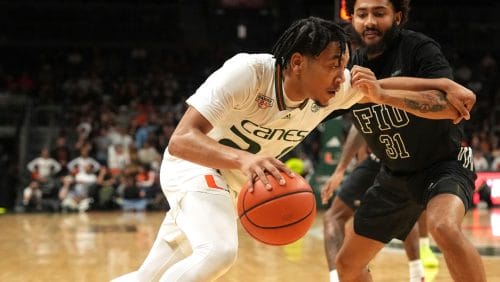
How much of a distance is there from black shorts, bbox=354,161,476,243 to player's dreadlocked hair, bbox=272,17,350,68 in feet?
3.72

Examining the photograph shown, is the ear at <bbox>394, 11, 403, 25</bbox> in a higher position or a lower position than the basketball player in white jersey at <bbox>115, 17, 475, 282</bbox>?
higher

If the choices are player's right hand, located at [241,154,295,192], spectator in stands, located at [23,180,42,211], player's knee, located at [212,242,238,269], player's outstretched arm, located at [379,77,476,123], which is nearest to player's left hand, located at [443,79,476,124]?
player's outstretched arm, located at [379,77,476,123]

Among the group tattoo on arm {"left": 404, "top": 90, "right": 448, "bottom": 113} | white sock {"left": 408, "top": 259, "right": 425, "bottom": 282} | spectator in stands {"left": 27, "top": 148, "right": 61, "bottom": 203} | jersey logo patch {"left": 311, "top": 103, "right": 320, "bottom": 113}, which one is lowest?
spectator in stands {"left": 27, "top": 148, "right": 61, "bottom": 203}

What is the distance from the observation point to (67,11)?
2373cm

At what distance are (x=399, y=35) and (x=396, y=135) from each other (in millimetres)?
626

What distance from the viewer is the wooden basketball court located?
23.7 feet

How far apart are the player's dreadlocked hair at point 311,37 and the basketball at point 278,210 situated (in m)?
0.66

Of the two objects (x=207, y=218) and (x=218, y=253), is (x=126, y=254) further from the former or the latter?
(x=218, y=253)

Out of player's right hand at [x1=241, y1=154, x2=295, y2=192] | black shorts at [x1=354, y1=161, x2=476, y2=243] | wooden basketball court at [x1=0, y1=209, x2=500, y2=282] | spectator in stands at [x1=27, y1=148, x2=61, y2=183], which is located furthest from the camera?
spectator in stands at [x1=27, y1=148, x2=61, y2=183]

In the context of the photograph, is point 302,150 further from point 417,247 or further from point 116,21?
point 417,247

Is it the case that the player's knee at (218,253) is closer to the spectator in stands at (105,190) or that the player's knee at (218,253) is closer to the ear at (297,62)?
the ear at (297,62)

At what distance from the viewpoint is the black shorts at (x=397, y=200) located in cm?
448

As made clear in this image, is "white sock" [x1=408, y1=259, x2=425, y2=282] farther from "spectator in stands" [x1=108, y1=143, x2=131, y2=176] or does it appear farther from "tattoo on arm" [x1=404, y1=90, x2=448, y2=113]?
"spectator in stands" [x1=108, y1=143, x2=131, y2=176]

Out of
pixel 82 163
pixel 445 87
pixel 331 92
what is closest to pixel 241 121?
pixel 331 92
